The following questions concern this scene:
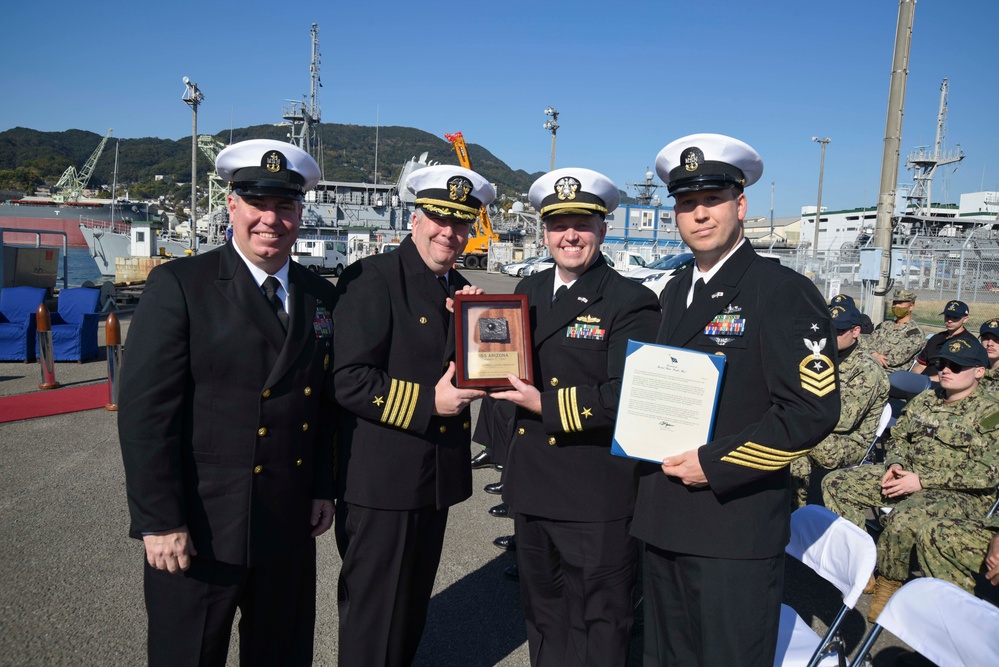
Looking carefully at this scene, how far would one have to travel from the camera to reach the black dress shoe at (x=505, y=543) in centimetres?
416

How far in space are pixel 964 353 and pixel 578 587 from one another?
3053 millimetres

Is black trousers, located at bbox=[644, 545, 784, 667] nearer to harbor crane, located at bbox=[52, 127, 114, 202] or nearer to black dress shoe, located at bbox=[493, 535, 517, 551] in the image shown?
black dress shoe, located at bbox=[493, 535, 517, 551]

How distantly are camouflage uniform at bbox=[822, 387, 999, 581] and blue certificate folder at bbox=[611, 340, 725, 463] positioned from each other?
8.33 feet

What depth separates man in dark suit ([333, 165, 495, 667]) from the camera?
2.31m

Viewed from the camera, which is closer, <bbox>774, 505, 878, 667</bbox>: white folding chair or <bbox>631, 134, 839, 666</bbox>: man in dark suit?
<bbox>631, 134, 839, 666</bbox>: man in dark suit

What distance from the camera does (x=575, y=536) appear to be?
7.88 ft

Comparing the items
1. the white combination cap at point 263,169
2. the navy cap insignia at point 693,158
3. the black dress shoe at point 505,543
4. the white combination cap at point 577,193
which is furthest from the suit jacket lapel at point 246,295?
the black dress shoe at point 505,543

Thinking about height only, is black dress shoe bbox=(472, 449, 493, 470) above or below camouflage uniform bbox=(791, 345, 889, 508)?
below

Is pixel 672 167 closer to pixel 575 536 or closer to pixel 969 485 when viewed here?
Answer: pixel 575 536

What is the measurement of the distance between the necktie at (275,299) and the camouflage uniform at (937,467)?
3585mm

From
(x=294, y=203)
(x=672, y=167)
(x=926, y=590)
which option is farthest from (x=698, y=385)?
(x=294, y=203)

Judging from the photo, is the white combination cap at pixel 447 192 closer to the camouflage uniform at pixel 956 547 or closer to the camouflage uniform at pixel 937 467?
the camouflage uniform at pixel 956 547

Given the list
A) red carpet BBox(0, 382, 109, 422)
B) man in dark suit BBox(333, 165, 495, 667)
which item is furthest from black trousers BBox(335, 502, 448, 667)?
red carpet BBox(0, 382, 109, 422)

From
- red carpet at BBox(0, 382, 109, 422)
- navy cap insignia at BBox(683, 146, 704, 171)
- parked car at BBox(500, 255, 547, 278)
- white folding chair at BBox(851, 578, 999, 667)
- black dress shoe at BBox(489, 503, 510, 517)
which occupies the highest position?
parked car at BBox(500, 255, 547, 278)
